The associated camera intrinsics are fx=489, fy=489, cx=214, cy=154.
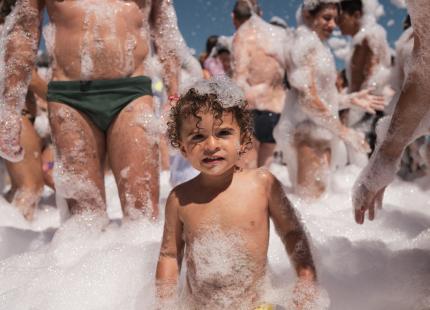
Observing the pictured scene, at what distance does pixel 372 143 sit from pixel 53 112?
406 cm

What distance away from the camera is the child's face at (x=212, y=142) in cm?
154

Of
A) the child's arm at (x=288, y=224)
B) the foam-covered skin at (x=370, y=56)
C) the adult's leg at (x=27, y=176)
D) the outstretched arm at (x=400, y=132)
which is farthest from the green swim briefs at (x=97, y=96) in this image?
the foam-covered skin at (x=370, y=56)

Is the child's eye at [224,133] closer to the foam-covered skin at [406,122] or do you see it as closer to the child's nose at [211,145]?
the child's nose at [211,145]

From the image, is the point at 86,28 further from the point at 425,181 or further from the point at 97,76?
the point at 425,181

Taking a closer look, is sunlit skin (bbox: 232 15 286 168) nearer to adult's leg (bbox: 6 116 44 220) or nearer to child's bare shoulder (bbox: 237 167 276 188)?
adult's leg (bbox: 6 116 44 220)

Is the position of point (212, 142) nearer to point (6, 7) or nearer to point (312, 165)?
point (6, 7)

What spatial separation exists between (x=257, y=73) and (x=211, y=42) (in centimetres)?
256

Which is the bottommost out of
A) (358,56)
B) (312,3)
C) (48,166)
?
(48,166)

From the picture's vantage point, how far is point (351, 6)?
4.93 metres

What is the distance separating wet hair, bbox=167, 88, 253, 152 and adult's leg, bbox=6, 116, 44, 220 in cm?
224

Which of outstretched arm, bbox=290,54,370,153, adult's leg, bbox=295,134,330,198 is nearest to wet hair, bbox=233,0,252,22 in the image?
outstretched arm, bbox=290,54,370,153

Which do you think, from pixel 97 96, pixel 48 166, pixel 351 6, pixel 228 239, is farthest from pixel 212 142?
pixel 351 6

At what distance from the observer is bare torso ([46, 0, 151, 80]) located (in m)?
2.29

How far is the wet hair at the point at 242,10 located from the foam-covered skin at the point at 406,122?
2910mm
